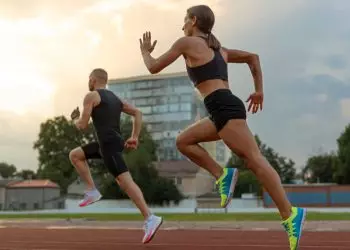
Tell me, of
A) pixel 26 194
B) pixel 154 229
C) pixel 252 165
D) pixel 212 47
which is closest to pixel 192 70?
pixel 212 47

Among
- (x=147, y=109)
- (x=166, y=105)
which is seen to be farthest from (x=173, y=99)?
(x=147, y=109)

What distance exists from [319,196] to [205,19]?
5320 centimetres

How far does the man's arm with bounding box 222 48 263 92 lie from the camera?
5.48 m

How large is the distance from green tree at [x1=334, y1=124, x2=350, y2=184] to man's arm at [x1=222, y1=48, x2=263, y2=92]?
77.6 m

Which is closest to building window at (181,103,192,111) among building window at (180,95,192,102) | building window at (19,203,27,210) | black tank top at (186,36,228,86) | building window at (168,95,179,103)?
building window at (180,95,192,102)

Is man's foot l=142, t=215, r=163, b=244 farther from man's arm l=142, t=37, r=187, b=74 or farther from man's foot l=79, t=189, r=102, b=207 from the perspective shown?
man's arm l=142, t=37, r=187, b=74

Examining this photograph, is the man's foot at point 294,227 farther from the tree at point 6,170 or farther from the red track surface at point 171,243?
the tree at point 6,170

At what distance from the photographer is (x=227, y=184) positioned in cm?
527

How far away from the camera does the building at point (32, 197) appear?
63938mm

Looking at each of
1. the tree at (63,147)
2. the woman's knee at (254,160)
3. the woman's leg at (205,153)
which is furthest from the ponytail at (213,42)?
the tree at (63,147)

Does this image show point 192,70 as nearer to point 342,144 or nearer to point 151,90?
point 342,144

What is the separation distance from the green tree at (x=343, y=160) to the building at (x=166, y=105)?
146 ft

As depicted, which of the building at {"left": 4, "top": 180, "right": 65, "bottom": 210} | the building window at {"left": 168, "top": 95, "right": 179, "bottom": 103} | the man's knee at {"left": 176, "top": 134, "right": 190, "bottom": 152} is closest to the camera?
the man's knee at {"left": 176, "top": 134, "right": 190, "bottom": 152}

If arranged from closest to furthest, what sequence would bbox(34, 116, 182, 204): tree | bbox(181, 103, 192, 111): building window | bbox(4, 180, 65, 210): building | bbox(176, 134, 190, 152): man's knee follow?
bbox(176, 134, 190, 152): man's knee
bbox(4, 180, 65, 210): building
bbox(34, 116, 182, 204): tree
bbox(181, 103, 192, 111): building window
